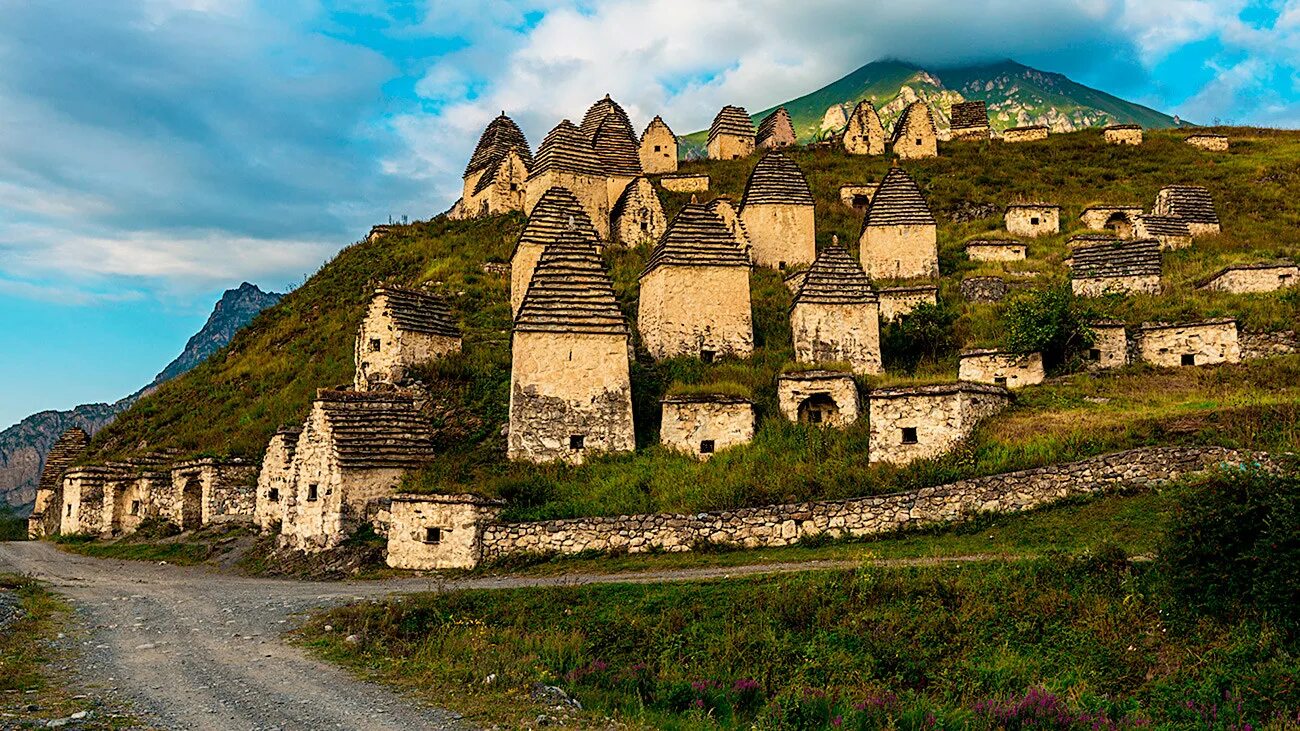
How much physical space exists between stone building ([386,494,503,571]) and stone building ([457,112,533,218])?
98.4 feet

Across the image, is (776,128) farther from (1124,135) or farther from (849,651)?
(849,651)

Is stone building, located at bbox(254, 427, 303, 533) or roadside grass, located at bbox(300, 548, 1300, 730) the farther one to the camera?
stone building, located at bbox(254, 427, 303, 533)

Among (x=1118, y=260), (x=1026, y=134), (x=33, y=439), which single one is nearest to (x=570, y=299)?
(x=1118, y=260)

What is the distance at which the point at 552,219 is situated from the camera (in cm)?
3375

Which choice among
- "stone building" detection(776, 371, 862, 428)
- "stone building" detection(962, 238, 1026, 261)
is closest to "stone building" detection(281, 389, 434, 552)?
"stone building" detection(776, 371, 862, 428)

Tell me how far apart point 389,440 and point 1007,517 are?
46.1ft

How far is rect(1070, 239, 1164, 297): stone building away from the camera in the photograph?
107ft

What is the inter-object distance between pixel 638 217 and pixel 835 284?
17.5 meters

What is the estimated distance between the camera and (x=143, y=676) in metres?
11.2

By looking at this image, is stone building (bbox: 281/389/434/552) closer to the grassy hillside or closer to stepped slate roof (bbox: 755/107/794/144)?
the grassy hillside

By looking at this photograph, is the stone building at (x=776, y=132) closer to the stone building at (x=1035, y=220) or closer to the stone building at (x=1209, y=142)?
the stone building at (x=1209, y=142)

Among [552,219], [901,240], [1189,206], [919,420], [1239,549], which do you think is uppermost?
[1189,206]

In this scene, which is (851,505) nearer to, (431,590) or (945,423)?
(945,423)

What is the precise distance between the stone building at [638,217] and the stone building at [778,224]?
5.33 metres
